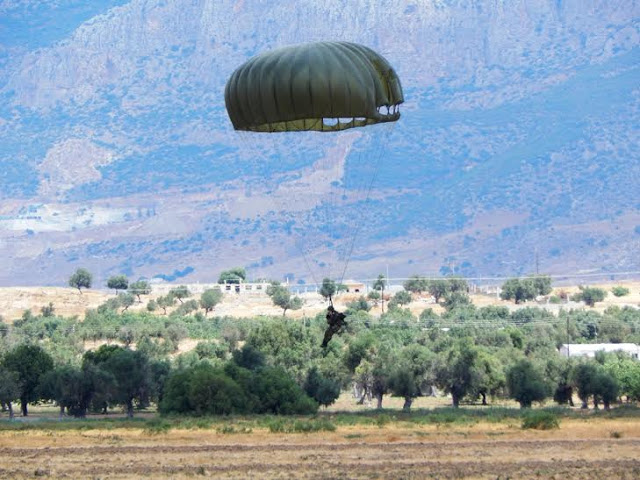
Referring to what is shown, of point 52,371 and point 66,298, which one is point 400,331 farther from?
point 66,298

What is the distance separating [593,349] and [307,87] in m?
75.7

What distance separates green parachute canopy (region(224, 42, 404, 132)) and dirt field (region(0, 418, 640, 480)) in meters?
11.2

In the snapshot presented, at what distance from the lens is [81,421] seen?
76.5 meters

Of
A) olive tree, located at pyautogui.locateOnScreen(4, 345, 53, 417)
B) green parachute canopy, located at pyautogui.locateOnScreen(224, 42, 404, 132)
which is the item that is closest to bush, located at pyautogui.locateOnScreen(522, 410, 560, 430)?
green parachute canopy, located at pyautogui.locateOnScreen(224, 42, 404, 132)

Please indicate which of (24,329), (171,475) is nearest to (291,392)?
(171,475)

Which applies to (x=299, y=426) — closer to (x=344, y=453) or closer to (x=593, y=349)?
(x=344, y=453)

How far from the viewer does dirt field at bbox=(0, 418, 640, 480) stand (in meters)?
51.2

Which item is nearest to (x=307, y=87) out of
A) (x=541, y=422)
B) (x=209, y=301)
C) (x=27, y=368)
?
(x=541, y=422)

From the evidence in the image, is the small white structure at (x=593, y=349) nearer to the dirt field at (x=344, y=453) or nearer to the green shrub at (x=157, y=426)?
the dirt field at (x=344, y=453)

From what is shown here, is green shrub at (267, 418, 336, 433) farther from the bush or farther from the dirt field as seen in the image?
the bush

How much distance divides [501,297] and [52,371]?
114 m

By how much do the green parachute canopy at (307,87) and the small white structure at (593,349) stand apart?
6971 cm

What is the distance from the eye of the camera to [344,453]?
57500mm

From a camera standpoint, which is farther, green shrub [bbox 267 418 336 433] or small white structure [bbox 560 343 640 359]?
small white structure [bbox 560 343 640 359]
